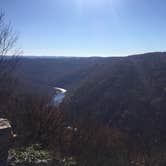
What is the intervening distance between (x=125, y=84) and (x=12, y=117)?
38034 millimetres

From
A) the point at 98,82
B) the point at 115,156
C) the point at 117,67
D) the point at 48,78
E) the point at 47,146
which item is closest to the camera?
the point at 115,156

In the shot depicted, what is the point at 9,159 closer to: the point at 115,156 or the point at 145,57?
the point at 115,156

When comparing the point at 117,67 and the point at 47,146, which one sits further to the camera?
the point at 117,67

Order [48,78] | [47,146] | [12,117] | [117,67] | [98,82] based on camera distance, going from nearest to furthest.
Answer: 1. [47,146]
2. [12,117]
3. [98,82]
4. [117,67]
5. [48,78]

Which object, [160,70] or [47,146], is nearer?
[47,146]

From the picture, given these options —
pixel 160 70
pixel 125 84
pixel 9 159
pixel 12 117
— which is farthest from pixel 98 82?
pixel 9 159

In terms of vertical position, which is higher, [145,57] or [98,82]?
[145,57]

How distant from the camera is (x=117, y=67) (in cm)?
5491

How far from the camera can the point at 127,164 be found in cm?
464

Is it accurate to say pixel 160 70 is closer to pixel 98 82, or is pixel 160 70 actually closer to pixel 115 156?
pixel 98 82

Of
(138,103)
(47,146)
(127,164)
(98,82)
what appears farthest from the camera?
(98,82)

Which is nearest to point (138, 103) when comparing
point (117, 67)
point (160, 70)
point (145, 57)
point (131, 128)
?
point (131, 128)

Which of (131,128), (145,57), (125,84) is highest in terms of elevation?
(145,57)

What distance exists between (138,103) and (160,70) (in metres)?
13.5
